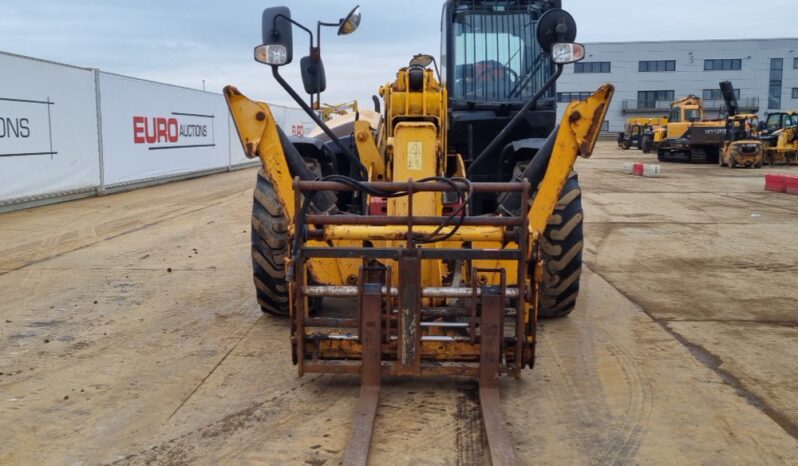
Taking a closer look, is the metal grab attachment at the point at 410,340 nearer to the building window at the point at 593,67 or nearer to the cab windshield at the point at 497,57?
the cab windshield at the point at 497,57

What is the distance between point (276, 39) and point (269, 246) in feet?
5.40

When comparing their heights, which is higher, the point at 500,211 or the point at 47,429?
the point at 500,211

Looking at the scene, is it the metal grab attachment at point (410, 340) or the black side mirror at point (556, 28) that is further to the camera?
the black side mirror at point (556, 28)

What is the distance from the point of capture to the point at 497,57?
20.7 ft

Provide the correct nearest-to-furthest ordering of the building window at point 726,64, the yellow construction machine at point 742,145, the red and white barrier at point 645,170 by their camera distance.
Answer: the red and white barrier at point 645,170 → the yellow construction machine at point 742,145 → the building window at point 726,64

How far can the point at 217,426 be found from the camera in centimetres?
371

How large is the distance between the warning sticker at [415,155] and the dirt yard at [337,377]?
1535 millimetres

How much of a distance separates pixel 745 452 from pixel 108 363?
382cm

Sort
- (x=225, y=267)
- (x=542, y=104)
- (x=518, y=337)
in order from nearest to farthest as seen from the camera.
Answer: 1. (x=518, y=337)
2. (x=542, y=104)
3. (x=225, y=267)

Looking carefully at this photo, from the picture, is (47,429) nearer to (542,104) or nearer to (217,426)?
(217,426)

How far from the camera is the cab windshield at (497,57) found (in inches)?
247

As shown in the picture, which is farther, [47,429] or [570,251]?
[570,251]

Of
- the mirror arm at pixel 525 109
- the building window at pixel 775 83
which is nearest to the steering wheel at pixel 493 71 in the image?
the mirror arm at pixel 525 109

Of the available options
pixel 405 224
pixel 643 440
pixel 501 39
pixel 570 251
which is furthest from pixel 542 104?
pixel 643 440
